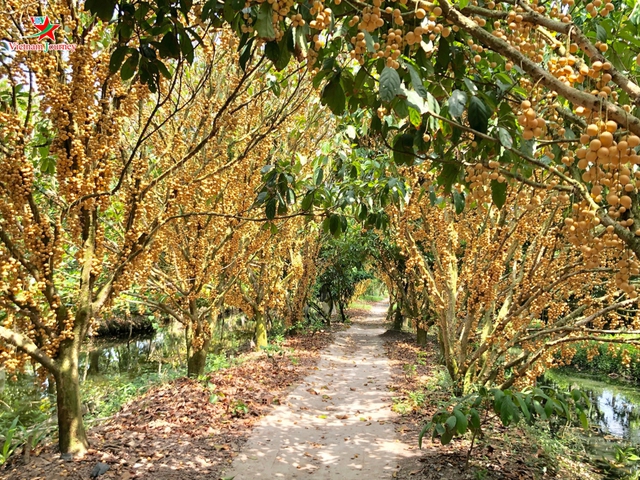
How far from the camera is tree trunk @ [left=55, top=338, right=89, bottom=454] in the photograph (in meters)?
3.77

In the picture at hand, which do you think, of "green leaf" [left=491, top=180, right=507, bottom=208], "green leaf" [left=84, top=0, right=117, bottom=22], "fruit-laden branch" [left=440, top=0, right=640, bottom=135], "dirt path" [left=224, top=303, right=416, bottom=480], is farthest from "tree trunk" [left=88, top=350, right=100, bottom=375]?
"fruit-laden branch" [left=440, top=0, right=640, bottom=135]

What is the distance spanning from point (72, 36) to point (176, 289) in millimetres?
4058

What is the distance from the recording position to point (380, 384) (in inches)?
341

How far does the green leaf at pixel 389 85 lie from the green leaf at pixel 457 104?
22 cm

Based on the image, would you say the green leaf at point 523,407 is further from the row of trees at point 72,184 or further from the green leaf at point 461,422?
the row of trees at point 72,184

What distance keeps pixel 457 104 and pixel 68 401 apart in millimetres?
4228

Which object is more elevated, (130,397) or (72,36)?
(72,36)

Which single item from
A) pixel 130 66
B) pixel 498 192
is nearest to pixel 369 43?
pixel 498 192

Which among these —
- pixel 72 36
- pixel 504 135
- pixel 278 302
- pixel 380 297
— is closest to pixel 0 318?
pixel 72 36

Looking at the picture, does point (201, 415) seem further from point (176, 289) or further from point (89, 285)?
point (89, 285)

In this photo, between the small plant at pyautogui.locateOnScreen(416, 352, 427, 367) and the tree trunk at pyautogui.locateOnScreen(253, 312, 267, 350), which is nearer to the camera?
the small plant at pyautogui.locateOnScreen(416, 352, 427, 367)

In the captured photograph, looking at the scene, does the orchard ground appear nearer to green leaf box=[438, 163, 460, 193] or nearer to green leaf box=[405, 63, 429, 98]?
green leaf box=[438, 163, 460, 193]

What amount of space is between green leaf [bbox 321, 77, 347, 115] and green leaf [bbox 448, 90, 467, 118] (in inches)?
19.8

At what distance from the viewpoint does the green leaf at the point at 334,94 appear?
5.65 ft
